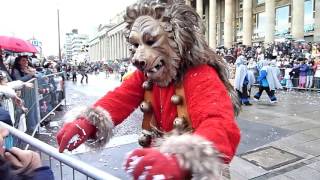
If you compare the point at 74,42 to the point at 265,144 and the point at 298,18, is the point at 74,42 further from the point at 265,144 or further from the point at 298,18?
the point at 265,144

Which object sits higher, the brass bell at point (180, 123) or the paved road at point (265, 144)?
the brass bell at point (180, 123)

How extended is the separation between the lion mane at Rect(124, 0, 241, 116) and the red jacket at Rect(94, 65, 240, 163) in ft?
0.23

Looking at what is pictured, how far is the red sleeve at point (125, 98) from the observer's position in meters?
2.36

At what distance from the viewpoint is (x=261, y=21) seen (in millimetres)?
43250

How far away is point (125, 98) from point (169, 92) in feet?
1.23

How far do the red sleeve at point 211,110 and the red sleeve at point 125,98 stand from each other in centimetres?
45

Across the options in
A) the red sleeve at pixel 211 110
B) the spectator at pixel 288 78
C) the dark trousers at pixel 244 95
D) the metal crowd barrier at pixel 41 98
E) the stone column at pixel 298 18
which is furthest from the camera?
the stone column at pixel 298 18

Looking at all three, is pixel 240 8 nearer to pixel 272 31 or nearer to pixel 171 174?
pixel 272 31

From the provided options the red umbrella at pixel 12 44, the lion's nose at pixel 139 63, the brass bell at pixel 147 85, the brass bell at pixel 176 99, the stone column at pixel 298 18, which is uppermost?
the stone column at pixel 298 18

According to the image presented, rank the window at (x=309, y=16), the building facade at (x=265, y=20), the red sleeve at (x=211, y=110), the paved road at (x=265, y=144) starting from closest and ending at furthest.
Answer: the red sleeve at (x=211, y=110)
the paved road at (x=265, y=144)
the building facade at (x=265, y=20)
the window at (x=309, y=16)

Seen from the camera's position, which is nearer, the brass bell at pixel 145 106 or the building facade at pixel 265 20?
the brass bell at pixel 145 106

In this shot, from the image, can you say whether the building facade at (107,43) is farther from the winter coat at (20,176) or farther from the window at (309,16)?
the winter coat at (20,176)

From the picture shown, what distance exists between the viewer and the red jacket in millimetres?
1697

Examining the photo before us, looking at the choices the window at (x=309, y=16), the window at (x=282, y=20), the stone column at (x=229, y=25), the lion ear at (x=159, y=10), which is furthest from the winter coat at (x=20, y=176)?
the stone column at (x=229, y=25)
